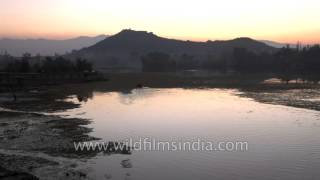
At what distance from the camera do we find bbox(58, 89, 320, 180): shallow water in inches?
600

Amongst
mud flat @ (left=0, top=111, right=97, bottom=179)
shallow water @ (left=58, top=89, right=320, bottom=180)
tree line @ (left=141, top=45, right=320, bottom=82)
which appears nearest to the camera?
mud flat @ (left=0, top=111, right=97, bottom=179)

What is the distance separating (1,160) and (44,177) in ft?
9.78

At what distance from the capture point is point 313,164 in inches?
637

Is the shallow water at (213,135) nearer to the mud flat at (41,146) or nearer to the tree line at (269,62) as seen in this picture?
the mud flat at (41,146)

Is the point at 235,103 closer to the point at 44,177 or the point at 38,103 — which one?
the point at 38,103

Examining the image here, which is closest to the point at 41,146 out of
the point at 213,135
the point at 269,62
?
the point at 213,135

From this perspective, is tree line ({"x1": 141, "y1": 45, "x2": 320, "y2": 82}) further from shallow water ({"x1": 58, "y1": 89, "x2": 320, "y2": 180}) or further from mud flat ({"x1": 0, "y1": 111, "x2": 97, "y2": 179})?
mud flat ({"x1": 0, "y1": 111, "x2": 97, "y2": 179})

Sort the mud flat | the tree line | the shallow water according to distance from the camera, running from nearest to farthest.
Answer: the mud flat
the shallow water
the tree line

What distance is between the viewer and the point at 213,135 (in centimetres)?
2250

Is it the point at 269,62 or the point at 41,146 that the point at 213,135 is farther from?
the point at 269,62

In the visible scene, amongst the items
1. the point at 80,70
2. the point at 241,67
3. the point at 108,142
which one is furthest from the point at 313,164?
the point at 241,67

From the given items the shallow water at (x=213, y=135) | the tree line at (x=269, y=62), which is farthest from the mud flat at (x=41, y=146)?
the tree line at (x=269, y=62)

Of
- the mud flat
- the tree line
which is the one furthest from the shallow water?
the tree line

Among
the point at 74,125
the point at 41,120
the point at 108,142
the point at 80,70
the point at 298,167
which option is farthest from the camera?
the point at 80,70
